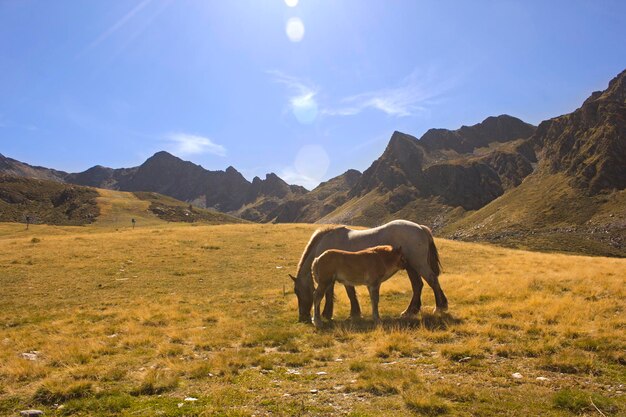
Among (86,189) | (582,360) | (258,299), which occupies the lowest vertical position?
(258,299)

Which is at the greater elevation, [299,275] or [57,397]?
[299,275]

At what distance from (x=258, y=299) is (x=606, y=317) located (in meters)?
13.4

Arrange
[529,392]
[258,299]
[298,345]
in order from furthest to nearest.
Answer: [258,299], [298,345], [529,392]

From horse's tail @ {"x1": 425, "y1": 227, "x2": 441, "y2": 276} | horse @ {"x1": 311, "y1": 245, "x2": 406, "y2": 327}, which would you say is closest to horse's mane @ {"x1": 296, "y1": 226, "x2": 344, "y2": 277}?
horse @ {"x1": 311, "y1": 245, "x2": 406, "y2": 327}

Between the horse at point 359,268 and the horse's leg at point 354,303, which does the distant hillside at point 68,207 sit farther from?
the horse at point 359,268

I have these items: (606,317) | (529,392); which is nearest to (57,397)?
(529,392)

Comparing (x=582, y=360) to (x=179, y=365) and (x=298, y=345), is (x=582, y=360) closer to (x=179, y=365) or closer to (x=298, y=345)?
(x=298, y=345)

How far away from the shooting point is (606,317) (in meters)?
11.6

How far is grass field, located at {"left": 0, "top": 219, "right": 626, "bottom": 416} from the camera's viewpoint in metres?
6.59

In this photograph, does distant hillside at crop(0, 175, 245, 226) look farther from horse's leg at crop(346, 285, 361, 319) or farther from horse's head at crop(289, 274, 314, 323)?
horse's leg at crop(346, 285, 361, 319)

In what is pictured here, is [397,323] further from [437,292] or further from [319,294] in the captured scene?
[319,294]

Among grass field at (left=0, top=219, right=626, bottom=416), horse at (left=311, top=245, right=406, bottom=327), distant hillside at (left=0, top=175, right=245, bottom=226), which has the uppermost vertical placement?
distant hillside at (left=0, top=175, right=245, bottom=226)

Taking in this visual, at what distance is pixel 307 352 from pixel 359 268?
13.0 ft

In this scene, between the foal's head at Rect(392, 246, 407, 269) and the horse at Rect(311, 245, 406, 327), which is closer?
the horse at Rect(311, 245, 406, 327)
